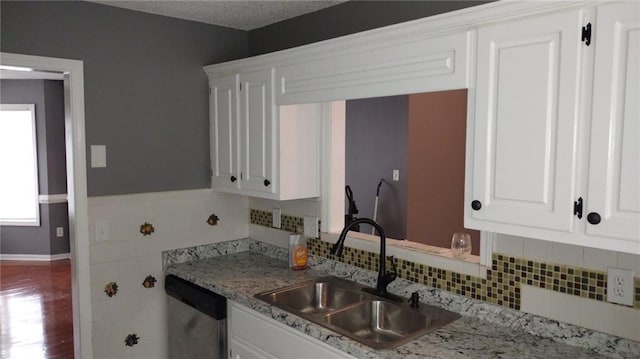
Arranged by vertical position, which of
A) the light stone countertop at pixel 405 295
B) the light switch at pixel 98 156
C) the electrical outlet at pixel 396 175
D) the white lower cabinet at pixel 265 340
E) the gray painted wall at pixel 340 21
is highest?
the gray painted wall at pixel 340 21

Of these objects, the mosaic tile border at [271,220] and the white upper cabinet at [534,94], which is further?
the mosaic tile border at [271,220]

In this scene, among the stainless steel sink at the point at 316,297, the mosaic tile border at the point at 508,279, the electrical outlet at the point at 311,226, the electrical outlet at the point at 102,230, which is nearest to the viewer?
the mosaic tile border at the point at 508,279

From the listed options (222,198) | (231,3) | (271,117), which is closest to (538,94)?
(271,117)

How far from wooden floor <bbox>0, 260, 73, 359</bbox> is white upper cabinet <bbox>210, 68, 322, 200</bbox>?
2.13 metres

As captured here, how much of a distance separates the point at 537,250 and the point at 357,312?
851 mm

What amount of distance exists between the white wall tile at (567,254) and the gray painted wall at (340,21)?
3.53 ft

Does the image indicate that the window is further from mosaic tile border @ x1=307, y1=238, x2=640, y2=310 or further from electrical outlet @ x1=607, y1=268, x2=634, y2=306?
electrical outlet @ x1=607, y1=268, x2=634, y2=306

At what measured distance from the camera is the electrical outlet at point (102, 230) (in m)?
2.65

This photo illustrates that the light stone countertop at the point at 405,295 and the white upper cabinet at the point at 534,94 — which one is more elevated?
the white upper cabinet at the point at 534,94

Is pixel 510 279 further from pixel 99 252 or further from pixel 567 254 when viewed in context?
pixel 99 252

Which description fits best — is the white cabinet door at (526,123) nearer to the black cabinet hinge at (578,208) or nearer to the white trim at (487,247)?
the black cabinet hinge at (578,208)

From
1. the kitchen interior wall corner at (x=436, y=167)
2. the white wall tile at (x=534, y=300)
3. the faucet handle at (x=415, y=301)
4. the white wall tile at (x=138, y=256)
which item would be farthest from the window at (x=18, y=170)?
the white wall tile at (x=534, y=300)

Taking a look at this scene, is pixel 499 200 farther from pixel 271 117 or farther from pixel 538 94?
pixel 271 117

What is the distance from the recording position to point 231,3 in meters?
2.56
